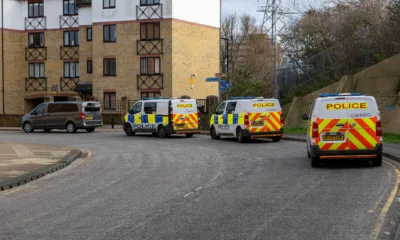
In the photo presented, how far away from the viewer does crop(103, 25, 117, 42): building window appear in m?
50.8

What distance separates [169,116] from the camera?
94.3 feet

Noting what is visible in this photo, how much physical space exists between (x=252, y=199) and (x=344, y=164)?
6.24 metres

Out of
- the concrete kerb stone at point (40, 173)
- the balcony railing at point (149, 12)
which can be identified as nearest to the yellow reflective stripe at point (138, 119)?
the concrete kerb stone at point (40, 173)

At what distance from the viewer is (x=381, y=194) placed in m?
10.7

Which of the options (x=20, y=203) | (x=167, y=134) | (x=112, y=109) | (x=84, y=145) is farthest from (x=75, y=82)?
(x=20, y=203)

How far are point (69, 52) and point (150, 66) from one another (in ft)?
30.2

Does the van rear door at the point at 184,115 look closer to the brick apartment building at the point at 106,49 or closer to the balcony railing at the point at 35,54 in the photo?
the brick apartment building at the point at 106,49

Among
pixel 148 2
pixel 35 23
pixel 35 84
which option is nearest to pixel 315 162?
pixel 148 2

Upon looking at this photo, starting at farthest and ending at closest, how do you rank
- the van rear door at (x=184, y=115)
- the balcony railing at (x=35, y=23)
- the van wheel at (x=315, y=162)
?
the balcony railing at (x=35, y=23), the van rear door at (x=184, y=115), the van wheel at (x=315, y=162)

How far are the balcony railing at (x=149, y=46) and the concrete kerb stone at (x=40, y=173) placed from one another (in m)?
30.0

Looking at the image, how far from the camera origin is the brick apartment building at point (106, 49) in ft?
161

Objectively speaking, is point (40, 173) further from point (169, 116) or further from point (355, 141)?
point (169, 116)

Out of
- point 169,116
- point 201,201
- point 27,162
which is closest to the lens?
point 201,201

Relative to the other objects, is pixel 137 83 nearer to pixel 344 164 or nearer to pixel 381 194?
pixel 344 164
